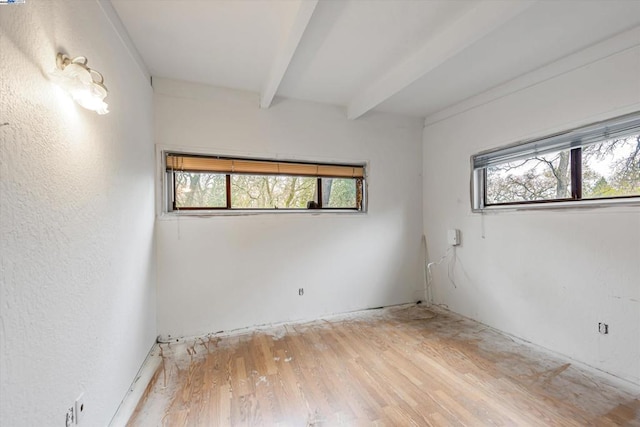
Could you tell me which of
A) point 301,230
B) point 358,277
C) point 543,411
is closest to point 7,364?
point 301,230

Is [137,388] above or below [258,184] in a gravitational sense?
below

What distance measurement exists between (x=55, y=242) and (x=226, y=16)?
166 centimetres

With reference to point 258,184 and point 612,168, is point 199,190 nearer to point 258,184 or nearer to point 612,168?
point 258,184

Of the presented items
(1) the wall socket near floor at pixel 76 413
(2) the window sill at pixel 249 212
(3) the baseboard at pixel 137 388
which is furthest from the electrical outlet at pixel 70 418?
(2) the window sill at pixel 249 212

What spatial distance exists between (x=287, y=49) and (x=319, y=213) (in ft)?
5.62

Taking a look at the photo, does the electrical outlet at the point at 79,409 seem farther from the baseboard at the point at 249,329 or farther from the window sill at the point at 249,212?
the window sill at the point at 249,212

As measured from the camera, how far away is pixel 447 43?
1.92 m

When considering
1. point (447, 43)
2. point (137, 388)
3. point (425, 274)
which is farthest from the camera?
point (425, 274)

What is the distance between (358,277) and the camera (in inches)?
129

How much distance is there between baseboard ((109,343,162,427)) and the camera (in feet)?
5.06

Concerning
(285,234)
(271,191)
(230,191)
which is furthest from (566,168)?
(230,191)

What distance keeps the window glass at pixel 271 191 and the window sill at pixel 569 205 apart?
200 centimetres

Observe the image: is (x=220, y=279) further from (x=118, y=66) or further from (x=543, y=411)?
(x=543, y=411)

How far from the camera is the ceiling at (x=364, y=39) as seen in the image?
65.2 inches
